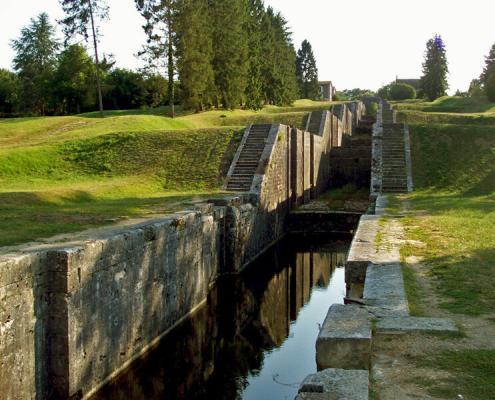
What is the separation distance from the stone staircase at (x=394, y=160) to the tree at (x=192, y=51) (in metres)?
12.1

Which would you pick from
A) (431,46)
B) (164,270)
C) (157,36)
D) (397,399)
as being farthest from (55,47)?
(397,399)

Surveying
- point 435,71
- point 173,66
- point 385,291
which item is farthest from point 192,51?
point 435,71

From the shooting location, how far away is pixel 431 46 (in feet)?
220

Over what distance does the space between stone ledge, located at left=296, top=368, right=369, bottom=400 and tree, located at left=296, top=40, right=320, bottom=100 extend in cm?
6950

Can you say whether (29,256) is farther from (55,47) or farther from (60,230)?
(55,47)

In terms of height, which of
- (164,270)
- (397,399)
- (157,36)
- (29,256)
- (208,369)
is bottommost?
(208,369)

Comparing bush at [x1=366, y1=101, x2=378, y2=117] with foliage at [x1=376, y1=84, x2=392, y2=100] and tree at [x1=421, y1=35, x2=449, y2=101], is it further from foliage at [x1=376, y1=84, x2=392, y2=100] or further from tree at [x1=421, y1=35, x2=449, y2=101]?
foliage at [x1=376, y1=84, x2=392, y2=100]

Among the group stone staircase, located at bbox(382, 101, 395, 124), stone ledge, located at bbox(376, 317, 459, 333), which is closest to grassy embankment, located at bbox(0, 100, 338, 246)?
stone ledge, located at bbox(376, 317, 459, 333)

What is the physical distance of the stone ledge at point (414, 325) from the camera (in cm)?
556

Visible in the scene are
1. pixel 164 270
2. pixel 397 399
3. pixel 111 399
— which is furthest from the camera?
pixel 164 270

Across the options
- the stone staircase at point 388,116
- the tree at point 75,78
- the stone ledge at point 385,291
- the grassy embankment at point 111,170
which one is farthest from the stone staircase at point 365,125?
the stone ledge at point 385,291

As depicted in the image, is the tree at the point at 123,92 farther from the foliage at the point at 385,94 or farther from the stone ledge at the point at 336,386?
the stone ledge at the point at 336,386

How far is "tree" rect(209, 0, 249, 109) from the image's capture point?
3900cm

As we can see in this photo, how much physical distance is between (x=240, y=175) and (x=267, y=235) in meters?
2.56
